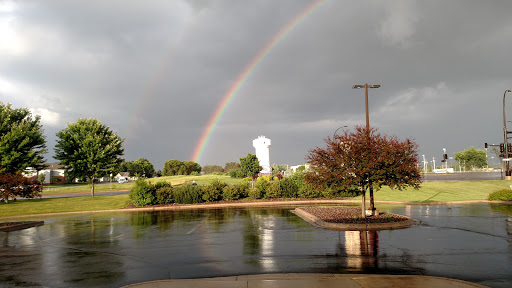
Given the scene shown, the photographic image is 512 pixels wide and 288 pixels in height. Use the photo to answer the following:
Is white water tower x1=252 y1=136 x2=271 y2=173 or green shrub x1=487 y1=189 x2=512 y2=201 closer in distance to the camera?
green shrub x1=487 y1=189 x2=512 y2=201

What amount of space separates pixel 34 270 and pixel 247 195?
24347mm

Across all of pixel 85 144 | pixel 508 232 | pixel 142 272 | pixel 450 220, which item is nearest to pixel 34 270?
pixel 142 272

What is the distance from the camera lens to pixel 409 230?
14164mm

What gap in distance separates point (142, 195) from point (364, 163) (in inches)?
836

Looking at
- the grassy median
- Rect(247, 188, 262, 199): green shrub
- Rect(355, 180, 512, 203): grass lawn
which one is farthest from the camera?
Rect(247, 188, 262, 199): green shrub

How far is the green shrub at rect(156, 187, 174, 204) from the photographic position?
30938 millimetres

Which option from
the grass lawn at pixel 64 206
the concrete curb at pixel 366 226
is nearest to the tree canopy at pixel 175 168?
the grass lawn at pixel 64 206

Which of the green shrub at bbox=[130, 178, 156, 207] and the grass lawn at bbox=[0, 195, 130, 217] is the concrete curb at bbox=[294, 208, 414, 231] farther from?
the grass lawn at bbox=[0, 195, 130, 217]

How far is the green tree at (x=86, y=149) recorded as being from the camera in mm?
37594

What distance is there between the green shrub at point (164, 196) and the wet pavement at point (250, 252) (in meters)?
13.9

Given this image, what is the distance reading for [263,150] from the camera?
7662 centimetres

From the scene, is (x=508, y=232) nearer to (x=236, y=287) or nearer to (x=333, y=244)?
(x=333, y=244)

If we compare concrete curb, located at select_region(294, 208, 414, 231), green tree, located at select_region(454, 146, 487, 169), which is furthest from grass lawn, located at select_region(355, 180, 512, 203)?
green tree, located at select_region(454, 146, 487, 169)

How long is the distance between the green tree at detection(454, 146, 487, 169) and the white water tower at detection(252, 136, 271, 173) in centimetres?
10297
